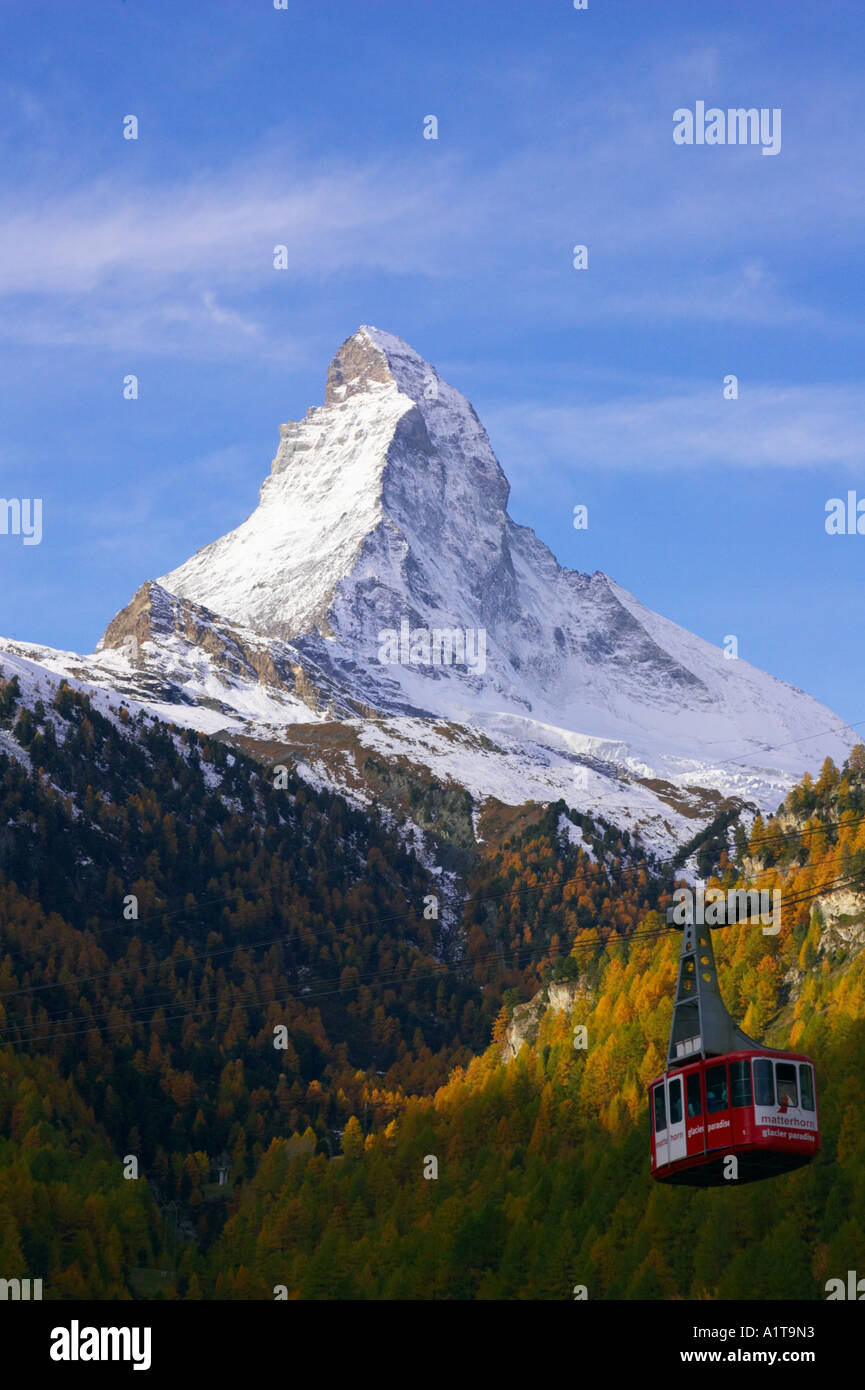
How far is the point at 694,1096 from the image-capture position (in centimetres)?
9088

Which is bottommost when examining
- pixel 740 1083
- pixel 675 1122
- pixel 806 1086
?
pixel 675 1122

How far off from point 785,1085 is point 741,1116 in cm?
262

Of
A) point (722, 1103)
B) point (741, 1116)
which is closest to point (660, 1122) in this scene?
point (722, 1103)

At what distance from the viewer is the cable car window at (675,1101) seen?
9181cm

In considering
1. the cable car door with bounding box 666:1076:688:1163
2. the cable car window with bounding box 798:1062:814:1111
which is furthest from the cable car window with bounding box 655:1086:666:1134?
the cable car window with bounding box 798:1062:814:1111

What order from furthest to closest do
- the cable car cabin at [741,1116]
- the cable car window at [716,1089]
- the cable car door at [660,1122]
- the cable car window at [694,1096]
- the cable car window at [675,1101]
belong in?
1. the cable car door at [660,1122]
2. the cable car window at [675,1101]
3. the cable car window at [694,1096]
4. the cable car window at [716,1089]
5. the cable car cabin at [741,1116]

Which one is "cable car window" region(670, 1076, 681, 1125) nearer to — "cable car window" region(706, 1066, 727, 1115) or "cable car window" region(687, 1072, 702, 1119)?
"cable car window" region(687, 1072, 702, 1119)

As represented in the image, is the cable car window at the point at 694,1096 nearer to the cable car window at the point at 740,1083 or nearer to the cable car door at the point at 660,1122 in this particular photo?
the cable car window at the point at 740,1083

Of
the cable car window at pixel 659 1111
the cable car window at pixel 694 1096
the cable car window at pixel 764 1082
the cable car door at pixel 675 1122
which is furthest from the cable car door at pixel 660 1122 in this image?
the cable car window at pixel 764 1082

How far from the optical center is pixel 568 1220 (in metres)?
180

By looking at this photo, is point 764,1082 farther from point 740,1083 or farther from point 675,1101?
point 675,1101
